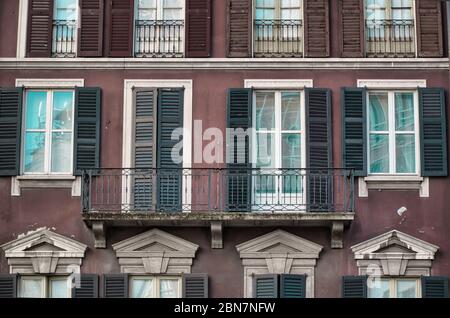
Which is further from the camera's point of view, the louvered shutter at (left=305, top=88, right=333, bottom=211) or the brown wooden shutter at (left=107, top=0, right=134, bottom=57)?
the brown wooden shutter at (left=107, top=0, right=134, bottom=57)

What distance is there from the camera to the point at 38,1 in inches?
1473

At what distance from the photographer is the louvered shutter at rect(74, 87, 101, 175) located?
36.4 metres

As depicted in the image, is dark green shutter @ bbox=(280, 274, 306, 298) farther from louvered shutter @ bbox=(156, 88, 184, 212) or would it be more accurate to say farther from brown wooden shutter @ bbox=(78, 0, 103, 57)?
brown wooden shutter @ bbox=(78, 0, 103, 57)

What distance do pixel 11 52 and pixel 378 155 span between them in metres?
8.17

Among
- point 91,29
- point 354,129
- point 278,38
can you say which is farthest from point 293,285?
point 91,29

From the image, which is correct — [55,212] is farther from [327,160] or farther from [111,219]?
[327,160]

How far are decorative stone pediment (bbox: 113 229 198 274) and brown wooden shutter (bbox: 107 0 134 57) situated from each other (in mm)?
4085

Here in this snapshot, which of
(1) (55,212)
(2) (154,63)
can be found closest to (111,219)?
(1) (55,212)

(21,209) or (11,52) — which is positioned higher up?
(11,52)

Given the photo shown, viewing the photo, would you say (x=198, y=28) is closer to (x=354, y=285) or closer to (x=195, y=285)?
(x=195, y=285)

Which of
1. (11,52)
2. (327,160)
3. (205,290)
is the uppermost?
(11,52)

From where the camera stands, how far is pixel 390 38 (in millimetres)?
37188

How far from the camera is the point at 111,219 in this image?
3550 centimetres

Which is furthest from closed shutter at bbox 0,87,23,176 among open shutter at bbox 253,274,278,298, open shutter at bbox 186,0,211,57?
open shutter at bbox 253,274,278,298
